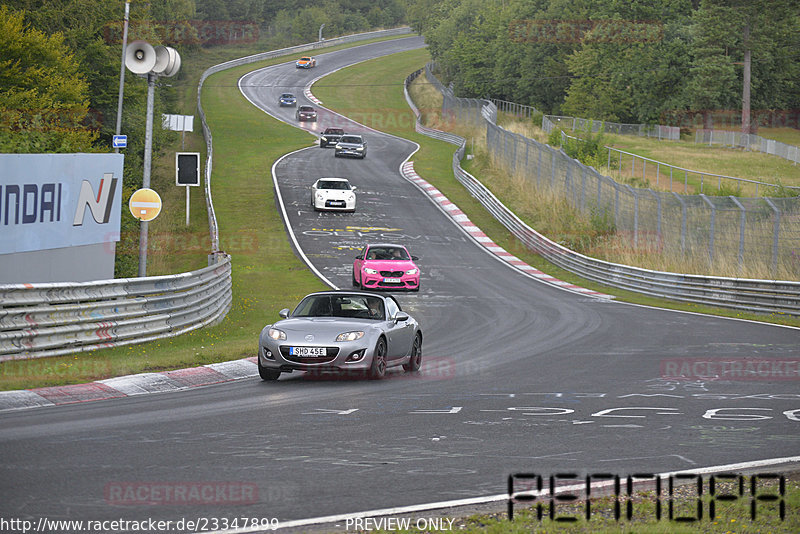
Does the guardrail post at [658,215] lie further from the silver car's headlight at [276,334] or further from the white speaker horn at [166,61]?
the silver car's headlight at [276,334]

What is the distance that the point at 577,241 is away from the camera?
37906mm

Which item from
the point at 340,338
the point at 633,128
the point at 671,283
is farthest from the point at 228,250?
the point at 633,128

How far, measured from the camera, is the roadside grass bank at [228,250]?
13.5 meters

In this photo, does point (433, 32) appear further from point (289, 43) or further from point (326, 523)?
point (326, 523)

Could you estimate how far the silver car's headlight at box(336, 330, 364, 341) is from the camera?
13.0 metres

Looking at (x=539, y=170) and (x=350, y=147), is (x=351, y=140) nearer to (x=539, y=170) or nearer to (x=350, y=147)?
(x=350, y=147)

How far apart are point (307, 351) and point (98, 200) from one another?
692cm

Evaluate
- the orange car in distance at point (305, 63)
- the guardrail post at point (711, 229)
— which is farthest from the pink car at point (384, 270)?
the orange car in distance at point (305, 63)

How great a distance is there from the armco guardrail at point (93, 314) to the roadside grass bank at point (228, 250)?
0.69ft

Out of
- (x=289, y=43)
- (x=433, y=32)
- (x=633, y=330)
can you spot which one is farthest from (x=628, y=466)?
(x=289, y=43)

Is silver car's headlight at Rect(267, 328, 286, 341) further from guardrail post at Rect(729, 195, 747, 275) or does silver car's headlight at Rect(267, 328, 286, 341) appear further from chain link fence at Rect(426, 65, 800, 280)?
guardrail post at Rect(729, 195, 747, 275)

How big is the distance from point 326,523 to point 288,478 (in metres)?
1.23

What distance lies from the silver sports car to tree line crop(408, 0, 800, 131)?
67152mm

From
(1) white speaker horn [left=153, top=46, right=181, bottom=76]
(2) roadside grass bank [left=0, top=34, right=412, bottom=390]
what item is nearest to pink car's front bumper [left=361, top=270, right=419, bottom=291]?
(2) roadside grass bank [left=0, top=34, right=412, bottom=390]
